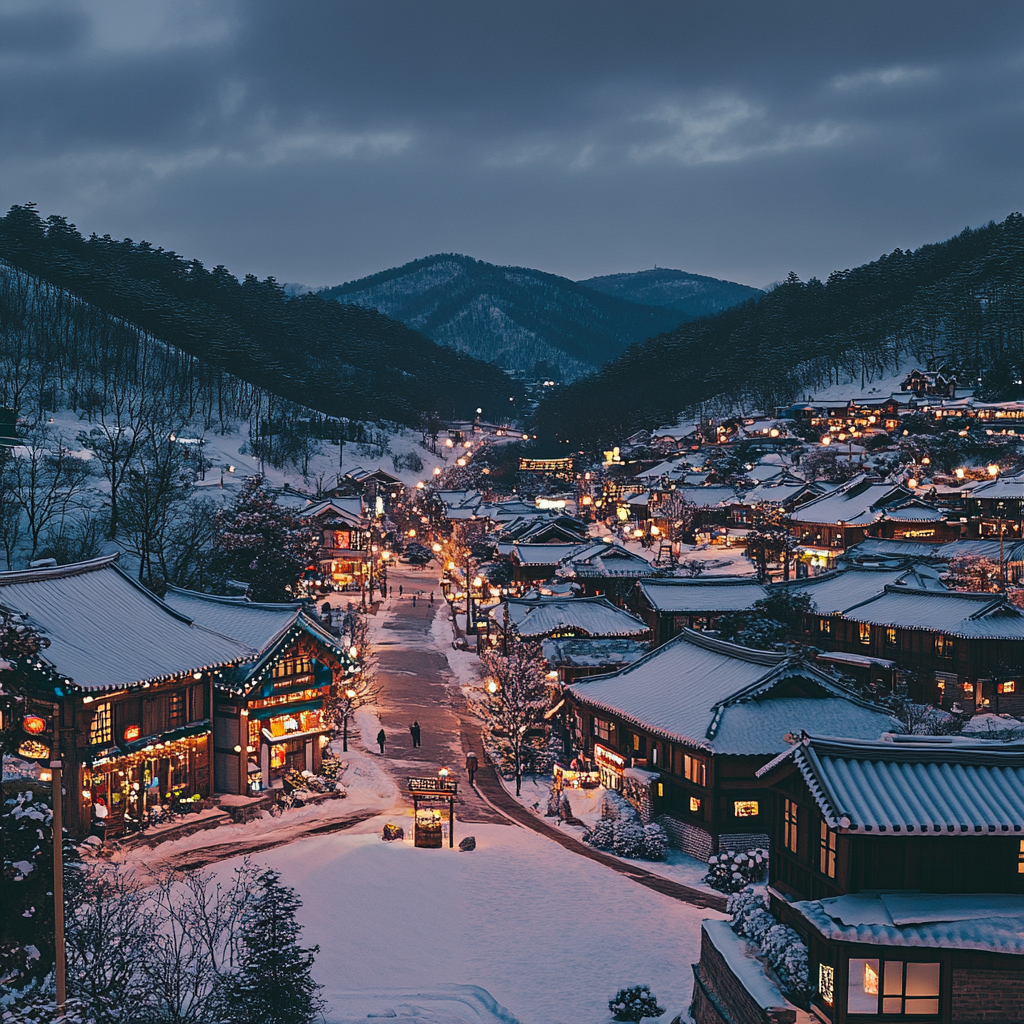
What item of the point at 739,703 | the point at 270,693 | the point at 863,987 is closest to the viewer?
the point at 863,987

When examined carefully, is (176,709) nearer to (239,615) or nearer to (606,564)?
(239,615)

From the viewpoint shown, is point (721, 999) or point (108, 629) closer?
point (721, 999)

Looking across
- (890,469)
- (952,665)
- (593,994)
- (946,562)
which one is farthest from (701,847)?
(890,469)

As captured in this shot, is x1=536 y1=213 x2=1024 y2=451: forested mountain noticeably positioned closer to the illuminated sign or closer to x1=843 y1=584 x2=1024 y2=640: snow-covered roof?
x1=843 y1=584 x2=1024 y2=640: snow-covered roof

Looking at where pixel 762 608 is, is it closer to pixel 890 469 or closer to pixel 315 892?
pixel 315 892

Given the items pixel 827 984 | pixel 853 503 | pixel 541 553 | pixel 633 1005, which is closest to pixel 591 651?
pixel 541 553

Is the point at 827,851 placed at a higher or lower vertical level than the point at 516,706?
higher

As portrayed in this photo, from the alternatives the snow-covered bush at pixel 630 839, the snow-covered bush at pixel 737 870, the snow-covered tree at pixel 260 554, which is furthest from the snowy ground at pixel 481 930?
the snow-covered tree at pixel 260 554
